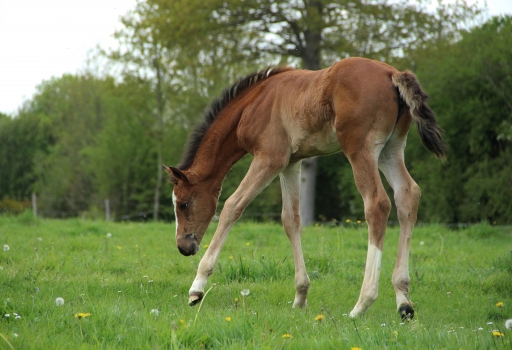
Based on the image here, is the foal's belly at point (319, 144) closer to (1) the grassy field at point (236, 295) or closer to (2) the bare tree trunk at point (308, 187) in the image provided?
(1) the grassy field at point (236, 295)

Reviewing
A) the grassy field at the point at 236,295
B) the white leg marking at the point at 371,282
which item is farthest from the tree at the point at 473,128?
the white leg marking at the point at 371,282

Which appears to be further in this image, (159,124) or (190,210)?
(159,124)

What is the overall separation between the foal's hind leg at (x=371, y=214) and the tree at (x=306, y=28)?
15928 millimetres

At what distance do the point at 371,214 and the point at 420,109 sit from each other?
88 cm

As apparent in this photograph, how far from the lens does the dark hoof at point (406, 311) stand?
4.11m

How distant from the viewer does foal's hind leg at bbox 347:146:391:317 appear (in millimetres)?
4117

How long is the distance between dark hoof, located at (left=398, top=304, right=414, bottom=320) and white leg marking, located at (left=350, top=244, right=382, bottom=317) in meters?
0.23

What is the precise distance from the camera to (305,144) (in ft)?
15.6

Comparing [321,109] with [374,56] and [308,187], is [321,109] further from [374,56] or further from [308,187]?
[308,187]

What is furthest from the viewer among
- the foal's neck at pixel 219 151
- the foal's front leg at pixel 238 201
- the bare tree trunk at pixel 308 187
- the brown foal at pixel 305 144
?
Result: the bare tree trunk at pixel 308 187

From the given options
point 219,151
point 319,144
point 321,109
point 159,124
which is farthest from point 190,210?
point 159,124

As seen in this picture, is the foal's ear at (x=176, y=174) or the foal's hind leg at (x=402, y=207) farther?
the foal's ear at (x=176, y=174)

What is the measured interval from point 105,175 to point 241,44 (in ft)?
51.0

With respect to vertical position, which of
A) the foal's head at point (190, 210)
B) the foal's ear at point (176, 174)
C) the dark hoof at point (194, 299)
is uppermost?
the foal's ear at point (176, 174)
